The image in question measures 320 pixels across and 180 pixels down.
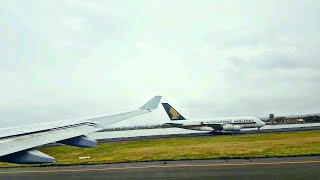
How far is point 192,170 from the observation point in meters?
10.9

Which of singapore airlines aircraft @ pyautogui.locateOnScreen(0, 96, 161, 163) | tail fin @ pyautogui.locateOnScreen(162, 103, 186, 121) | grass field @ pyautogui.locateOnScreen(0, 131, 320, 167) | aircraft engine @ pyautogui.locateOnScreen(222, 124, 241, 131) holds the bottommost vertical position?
grass field @ pyautogui.locateOnScreen(0, 131, 320, 167)

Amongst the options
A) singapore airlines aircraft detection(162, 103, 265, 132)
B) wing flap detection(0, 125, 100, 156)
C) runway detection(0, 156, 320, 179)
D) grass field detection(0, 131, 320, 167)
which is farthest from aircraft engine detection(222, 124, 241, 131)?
wing flap detection(0, 125, 100, 156)

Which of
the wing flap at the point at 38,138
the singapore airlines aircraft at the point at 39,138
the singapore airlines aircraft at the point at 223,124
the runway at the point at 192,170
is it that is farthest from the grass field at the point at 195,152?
the singapore airlines aircraft at the point at 223,124


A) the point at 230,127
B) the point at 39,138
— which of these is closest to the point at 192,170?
the point at 39,138

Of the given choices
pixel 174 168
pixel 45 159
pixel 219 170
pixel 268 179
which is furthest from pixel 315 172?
pixel 45 159

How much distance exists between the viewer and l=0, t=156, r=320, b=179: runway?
32.1 ft

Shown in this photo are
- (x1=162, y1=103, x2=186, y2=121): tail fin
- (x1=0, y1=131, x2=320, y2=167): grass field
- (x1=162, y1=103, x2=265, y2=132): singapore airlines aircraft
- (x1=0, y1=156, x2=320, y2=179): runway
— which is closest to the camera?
(x1=0, y1=156, x2=320, y2=179): runway

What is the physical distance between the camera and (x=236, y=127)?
43688 mm

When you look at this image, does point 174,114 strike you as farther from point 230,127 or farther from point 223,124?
point 230,127

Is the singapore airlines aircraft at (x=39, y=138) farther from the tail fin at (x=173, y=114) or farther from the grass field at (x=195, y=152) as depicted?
the tail fin at (x=173, y=114)

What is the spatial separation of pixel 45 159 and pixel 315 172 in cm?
853

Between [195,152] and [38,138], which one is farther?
[195,152]

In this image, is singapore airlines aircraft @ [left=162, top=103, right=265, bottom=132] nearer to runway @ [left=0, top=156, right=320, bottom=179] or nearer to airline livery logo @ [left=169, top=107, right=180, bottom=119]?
airline livery logo @ [left=169, top=107, right=180, bottom=119]

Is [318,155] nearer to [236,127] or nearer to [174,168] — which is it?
[174,168]
